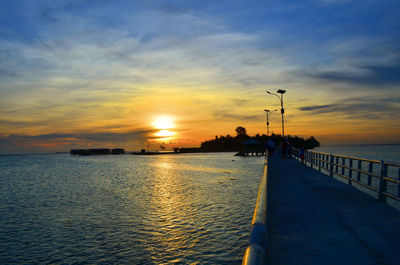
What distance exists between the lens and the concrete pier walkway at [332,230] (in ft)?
16.1

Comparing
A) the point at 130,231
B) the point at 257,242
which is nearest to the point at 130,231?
the point at 130,231

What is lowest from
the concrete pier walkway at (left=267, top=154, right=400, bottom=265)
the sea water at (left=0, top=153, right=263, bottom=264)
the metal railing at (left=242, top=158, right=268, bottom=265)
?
the sea water at (left=0, top=153, right=263, bottom=264)

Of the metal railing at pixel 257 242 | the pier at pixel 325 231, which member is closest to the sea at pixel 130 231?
the pier at pixel 325 231

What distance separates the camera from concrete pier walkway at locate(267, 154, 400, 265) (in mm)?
4898

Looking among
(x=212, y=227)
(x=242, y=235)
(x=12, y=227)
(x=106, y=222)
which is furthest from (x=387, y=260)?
(x=12, y=227)

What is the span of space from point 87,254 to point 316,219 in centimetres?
732

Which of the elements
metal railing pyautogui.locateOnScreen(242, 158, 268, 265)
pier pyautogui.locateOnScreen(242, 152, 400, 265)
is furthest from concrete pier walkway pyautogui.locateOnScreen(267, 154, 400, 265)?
metal railing pyautogui.locateOnScreen(242, 158, 268, 265)

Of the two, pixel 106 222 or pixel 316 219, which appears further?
pixel 106 222

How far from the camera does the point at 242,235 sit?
10.4 metres

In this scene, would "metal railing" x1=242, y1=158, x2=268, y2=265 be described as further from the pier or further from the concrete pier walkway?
the concrete pier walkway

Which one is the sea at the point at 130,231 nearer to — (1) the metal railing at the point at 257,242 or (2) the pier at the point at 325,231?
(2) the pier at the point at 325,231

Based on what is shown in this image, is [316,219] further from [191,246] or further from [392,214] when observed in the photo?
[191,246]

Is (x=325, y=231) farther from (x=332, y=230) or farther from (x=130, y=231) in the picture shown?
(x=130, y=231)

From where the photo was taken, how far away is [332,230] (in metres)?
6.34
